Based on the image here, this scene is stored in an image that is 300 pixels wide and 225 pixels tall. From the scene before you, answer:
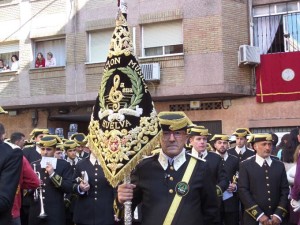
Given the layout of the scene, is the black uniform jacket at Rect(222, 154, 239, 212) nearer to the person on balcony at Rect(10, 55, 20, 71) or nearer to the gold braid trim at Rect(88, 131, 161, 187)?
the gold braid trim at Rect(88, 131, 161, 187)

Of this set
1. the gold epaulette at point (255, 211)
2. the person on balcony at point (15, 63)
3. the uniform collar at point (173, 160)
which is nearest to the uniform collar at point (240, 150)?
the gold epaulette at point (255, 211)

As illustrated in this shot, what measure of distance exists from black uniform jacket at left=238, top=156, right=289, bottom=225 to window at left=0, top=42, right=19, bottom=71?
15.7m

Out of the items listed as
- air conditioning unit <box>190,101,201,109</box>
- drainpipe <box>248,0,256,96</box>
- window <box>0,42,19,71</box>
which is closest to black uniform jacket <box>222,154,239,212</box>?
drainpipe <box>248,0,256,96</box>

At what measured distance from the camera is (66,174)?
356 inches

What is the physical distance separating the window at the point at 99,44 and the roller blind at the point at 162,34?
1.59 metres

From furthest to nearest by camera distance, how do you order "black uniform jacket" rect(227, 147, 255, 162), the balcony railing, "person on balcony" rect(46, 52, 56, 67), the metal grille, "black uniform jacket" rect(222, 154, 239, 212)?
1. "person on balcony" rect(46, 52, 56, 67)
2. the balcony railing
3. the metal grille
4. "black uniform jacket" rect(227, 147, 255, 162)
5. "black uniform jacket" rect(222, 154, 239, 212)

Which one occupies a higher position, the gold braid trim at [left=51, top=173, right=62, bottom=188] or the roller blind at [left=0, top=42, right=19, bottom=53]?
the roller blind at [left=0, top=42, right=19, bottom=53]

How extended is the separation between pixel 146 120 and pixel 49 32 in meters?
16.8

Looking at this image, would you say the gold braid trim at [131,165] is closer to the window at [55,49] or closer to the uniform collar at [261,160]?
the uniform collar at [261,160]

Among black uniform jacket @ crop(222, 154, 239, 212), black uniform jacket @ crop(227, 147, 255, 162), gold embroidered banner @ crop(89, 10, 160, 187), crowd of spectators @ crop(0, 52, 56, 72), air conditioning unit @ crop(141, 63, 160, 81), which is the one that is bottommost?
black uniform jacket @ crop(222, 154, 239, 212)

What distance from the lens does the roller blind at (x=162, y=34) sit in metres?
19.0

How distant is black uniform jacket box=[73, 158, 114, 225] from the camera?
8.13 meters

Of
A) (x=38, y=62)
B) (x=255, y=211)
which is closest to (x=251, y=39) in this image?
(x=38, y=62)

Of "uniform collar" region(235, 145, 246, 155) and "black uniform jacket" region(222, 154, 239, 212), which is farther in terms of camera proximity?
"uniform collar" region(235, 145, 246, 155)
